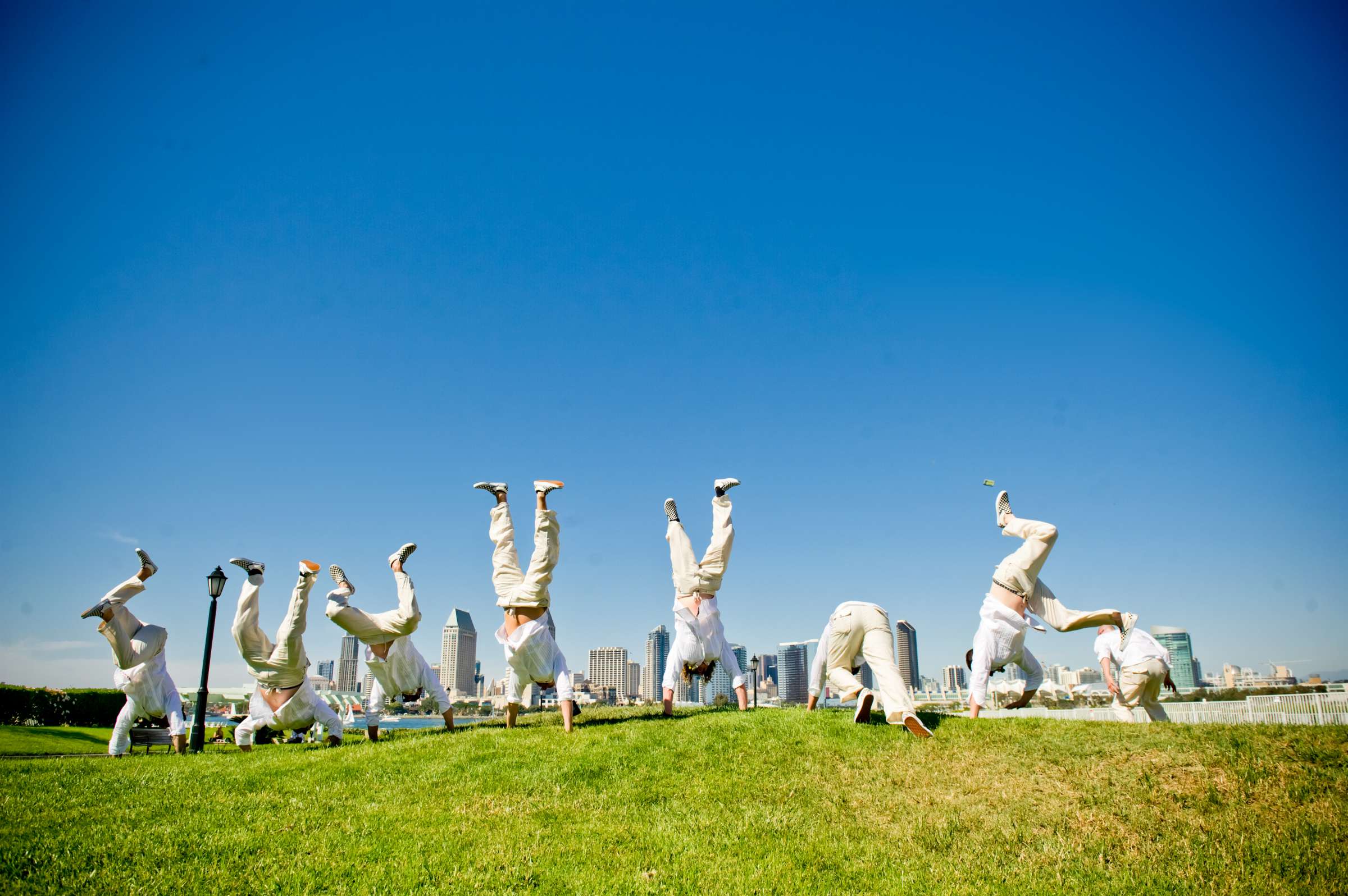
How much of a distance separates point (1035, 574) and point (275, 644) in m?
12.1

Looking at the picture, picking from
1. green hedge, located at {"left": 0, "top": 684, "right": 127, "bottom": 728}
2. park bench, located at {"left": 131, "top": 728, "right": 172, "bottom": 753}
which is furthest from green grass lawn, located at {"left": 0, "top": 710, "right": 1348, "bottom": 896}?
green hedge, located at {"left": 0, "top": 684, "right": 127, "bottom": 728}

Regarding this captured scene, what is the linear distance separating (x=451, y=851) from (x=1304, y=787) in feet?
25.3

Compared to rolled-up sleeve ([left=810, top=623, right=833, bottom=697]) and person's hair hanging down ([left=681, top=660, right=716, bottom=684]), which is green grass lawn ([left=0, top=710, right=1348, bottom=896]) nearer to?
rolled-up sleeve ([left=810, top=623, right=833, bottom=697])

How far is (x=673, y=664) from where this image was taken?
12.6 metres

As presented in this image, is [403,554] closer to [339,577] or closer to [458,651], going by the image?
[339,577]

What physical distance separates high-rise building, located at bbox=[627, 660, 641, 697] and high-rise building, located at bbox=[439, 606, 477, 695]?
35.8 m

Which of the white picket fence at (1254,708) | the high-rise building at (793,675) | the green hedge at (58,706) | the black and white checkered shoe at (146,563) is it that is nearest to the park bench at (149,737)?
the black and white checkered shoe at (146,563)

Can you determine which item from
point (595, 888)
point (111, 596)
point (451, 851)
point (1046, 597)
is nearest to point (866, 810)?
point (595, 888)

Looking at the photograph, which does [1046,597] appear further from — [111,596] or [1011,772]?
[111,596]

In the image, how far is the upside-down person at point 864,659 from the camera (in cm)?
921

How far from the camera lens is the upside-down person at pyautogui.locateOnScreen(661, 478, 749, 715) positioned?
41.1 feet

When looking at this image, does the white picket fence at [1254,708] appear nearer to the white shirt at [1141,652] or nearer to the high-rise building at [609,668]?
the white shirt at [1141,652]

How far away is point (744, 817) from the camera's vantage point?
7.04 meters

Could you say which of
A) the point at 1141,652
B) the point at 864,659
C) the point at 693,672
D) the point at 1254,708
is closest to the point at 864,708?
the point at 864,659
